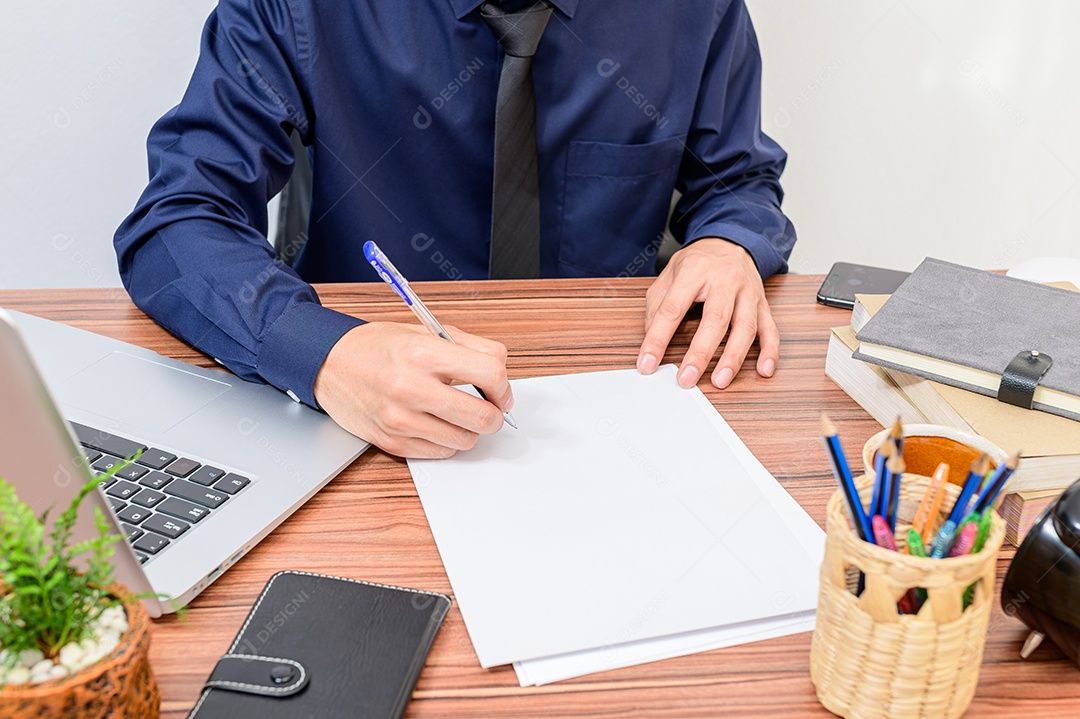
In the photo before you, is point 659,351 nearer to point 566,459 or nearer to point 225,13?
point 566,459

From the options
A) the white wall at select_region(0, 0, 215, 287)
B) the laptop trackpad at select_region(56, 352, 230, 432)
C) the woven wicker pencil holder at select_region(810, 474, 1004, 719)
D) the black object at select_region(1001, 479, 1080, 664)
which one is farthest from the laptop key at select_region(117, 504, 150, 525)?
the white wall at select_region(0, 0, 215, 287)

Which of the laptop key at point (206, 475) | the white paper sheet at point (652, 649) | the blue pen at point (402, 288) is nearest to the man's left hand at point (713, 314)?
the blue pen at point (402, 288)

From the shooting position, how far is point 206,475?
729 mm

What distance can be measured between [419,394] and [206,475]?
192mm

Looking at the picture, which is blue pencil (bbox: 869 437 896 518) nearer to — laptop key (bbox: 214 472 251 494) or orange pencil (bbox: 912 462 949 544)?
orange pencil (bbox: 912 462 949 544)

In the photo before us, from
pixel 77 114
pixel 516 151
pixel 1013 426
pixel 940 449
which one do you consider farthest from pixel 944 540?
pixel 77 114

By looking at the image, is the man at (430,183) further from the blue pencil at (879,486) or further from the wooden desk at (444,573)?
the blue pencil at (879,486)

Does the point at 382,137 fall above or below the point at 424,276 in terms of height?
above

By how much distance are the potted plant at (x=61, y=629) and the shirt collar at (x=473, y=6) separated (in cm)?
91

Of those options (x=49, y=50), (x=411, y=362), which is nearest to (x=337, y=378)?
(x=411, y=362)

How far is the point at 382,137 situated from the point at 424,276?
23 cm

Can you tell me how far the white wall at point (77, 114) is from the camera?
Result: 1.40m

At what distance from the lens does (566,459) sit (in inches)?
31.1

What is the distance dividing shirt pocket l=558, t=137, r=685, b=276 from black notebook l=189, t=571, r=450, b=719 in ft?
2.94
